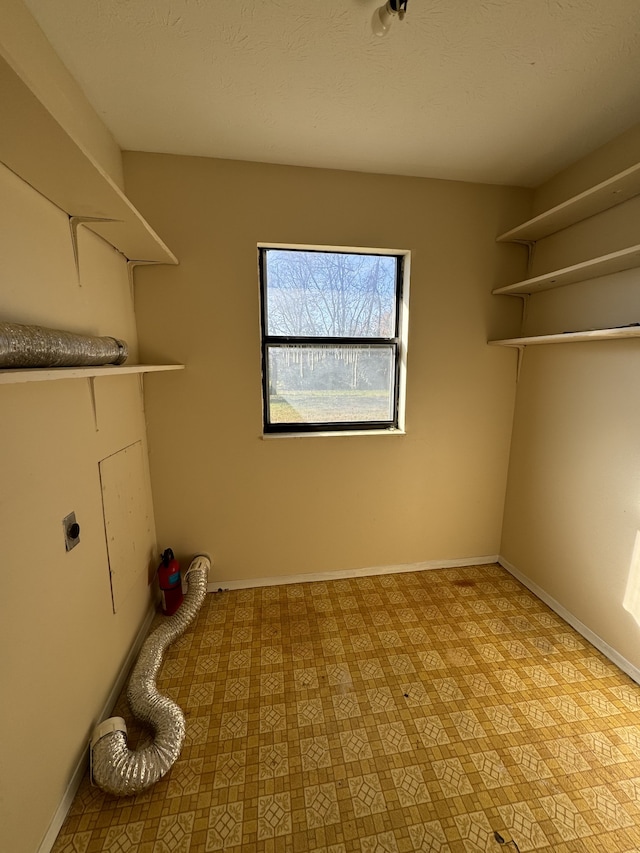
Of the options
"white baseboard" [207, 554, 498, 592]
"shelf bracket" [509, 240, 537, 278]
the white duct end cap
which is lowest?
"white baseboard" [207, 554, 498, 592]

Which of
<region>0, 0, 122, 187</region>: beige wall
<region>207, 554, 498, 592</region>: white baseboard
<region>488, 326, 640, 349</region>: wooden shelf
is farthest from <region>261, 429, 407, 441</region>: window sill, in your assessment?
<region>0, 0, 122, 187</region>: beige wall

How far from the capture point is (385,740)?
1.35 metres

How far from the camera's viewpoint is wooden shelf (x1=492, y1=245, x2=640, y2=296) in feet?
4.70

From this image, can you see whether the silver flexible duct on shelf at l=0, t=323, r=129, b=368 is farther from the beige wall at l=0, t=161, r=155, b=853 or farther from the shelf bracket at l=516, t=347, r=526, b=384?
the shelf bracket at l=516, t=347, r=526, b=384

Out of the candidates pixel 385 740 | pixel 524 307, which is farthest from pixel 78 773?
pixel 524 307

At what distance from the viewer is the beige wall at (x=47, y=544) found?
2.99 ft

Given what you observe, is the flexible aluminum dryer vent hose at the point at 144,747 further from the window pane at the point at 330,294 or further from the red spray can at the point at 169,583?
the window pane at the point at 330,294

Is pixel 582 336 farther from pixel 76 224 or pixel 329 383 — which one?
pixel 76 224

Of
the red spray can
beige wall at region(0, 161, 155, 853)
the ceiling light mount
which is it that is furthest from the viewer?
the red spray can

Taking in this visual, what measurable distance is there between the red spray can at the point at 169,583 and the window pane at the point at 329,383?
40.4 inches

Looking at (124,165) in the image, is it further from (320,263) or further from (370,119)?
(370,119)

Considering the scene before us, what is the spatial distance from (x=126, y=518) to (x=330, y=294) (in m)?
1.72

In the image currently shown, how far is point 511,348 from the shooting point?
2.30 meters

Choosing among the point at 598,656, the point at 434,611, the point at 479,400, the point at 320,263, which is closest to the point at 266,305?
the point at 320,263
